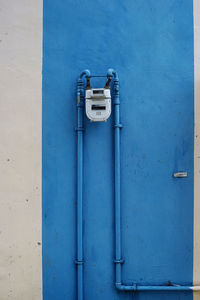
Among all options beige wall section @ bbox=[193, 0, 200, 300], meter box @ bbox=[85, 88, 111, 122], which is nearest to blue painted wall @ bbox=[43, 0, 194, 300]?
beige wall section @ bbox=[193, 0, 200, 300]

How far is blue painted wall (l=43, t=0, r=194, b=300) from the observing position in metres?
1.94

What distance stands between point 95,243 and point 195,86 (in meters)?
1.40

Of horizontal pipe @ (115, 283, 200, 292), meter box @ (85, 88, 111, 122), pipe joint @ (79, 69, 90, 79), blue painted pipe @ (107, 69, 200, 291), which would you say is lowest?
horizontal pipe @ (115, 283, 200, 292)

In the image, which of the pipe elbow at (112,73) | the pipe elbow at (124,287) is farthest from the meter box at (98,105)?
the pipe elbow at (124,287)

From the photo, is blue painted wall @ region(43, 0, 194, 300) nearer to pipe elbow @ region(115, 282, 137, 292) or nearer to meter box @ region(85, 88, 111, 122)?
pipe elbow @ region(115, 282, 137, 292)

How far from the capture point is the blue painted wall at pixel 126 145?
6.38 feet

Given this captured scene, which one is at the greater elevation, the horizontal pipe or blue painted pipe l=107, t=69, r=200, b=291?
blue painted pipe l=107, t=69, r=200, b=291
